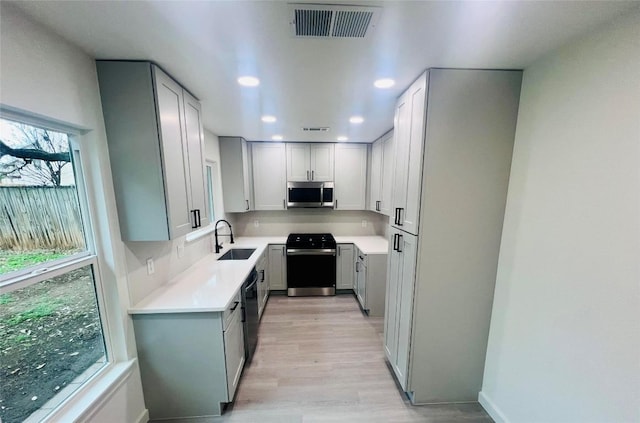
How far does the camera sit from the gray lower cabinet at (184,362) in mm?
1538

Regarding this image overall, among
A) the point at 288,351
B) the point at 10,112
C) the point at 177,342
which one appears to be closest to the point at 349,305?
the point at 288,351

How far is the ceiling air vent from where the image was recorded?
920mm

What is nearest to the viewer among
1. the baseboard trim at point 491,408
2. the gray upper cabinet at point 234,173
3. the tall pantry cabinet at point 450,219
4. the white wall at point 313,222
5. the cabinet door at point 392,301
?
the tall pantry cabinet at point 450,219

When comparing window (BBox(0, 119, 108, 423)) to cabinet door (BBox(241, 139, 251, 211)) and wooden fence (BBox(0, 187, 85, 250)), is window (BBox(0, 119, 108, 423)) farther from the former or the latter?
cabinet door (BBox(241, 139, 251, 211))

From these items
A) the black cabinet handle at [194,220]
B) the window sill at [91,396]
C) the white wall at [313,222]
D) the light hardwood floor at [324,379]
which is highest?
the black cabinet handle at [194,220]

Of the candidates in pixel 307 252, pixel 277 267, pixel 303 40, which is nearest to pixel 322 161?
pixel 307 252

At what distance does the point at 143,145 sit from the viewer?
139cm

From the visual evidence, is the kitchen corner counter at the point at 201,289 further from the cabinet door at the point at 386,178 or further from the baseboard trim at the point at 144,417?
the cabinet door at the point at 386,178

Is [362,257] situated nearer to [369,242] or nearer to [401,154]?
[369,242]

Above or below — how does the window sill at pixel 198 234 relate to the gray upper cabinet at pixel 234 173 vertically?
below

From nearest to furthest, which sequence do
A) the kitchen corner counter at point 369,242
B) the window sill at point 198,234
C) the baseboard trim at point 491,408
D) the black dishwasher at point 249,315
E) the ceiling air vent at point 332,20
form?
the ceiling air vent at point 332,20, the baseboard trim at point 491,408, the black dishwasher at point 249,315, the window sill at point 198,234, the kitchen corner counter at point 369,242

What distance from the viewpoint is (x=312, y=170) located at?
142 inches

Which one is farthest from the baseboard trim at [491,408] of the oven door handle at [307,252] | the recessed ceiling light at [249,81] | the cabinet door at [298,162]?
the cabinet door at [298,162]

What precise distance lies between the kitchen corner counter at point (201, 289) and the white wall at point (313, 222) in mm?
1289
